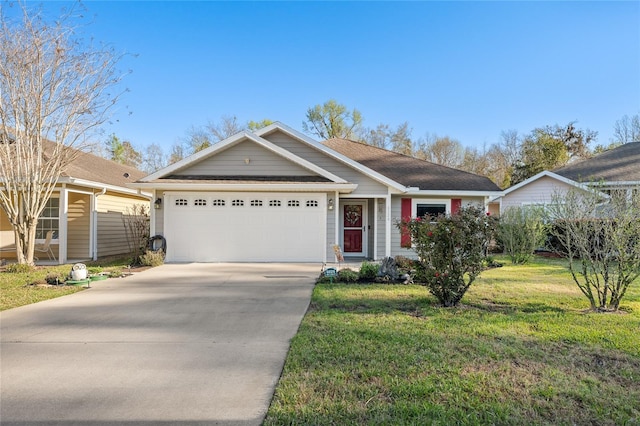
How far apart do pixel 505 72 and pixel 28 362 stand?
18372mm

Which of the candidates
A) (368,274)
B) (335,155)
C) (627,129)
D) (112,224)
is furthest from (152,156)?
(627,129)

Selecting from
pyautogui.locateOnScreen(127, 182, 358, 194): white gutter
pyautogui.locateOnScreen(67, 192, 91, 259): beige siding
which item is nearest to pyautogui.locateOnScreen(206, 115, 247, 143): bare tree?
pyautogui.locateOnScreen(67, 192, 91, 259): beige siding

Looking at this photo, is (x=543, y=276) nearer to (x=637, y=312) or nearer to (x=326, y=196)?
(x=637, y=312)

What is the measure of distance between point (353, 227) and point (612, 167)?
14024 millimetres

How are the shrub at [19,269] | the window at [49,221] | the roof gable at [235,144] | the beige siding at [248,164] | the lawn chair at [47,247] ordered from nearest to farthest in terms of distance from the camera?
the shrub at [19,269], the lawn chair at [47,247], the roof gable at [235,144], the beige siding at [248,164], the window at [49,221]

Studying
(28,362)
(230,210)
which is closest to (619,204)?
(28,362)

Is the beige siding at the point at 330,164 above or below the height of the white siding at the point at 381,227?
above

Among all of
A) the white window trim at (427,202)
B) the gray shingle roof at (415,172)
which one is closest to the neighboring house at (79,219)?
the gray shingle roof at (415,172)

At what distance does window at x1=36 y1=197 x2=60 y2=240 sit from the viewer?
1244cm

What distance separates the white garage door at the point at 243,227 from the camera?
11.3 m

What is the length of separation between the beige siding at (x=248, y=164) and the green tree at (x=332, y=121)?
18.8m

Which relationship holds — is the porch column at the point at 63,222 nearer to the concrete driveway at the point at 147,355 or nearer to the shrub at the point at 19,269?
→ the shrub at the point at 19,269

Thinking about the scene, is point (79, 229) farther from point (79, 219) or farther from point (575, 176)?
point (575, 176)

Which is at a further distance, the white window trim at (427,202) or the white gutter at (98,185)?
the white window trim at (427,202)
